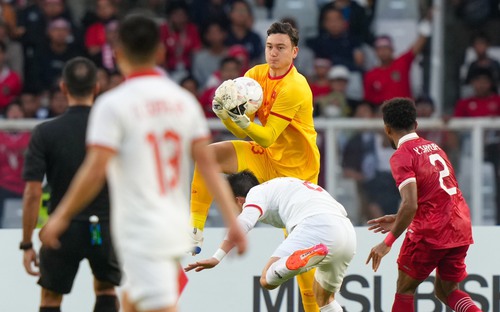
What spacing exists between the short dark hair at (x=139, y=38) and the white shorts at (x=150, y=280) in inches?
37.2

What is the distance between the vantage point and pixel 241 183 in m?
8.38

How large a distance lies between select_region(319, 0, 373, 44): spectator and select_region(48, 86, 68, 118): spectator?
11.2ft

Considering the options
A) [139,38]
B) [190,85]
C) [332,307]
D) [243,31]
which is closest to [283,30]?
[332,307]

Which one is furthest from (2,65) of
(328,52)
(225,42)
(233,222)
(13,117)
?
(233,222)

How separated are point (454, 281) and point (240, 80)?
2.14 metres

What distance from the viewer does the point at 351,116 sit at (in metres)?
12.9

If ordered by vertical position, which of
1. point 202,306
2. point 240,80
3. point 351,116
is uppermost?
point 240,80

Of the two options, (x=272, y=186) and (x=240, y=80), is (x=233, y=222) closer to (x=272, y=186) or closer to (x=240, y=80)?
(x=272, y=186)

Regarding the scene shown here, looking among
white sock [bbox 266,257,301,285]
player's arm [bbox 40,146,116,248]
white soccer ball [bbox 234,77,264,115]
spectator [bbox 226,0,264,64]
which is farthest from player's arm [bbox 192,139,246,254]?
spectator [bbox 226,0,264,64]

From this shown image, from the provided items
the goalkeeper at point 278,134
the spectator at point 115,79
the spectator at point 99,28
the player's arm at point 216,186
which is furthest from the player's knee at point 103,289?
the spectator at point 99,28

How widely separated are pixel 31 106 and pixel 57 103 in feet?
1.34

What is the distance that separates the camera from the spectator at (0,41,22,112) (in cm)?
A: 1299

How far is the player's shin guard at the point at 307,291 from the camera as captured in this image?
8625 mm

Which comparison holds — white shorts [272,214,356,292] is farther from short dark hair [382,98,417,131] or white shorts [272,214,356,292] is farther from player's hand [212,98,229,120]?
player's hand [212,98,229,120]
